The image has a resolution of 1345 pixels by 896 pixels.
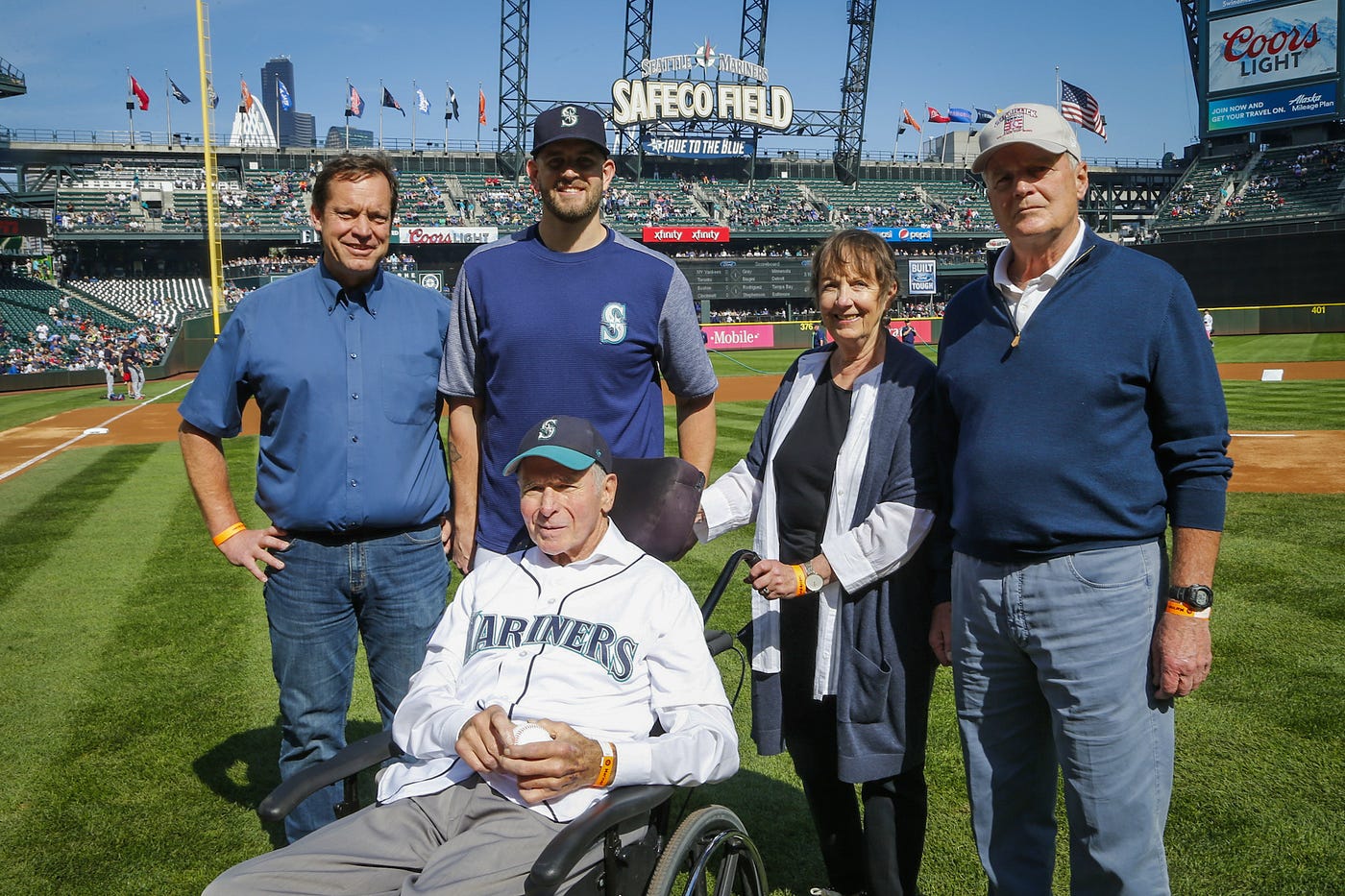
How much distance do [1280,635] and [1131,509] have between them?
4.38 m

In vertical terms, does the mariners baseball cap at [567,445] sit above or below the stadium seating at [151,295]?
below

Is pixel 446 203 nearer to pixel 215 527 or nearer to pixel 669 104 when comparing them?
pixel 669 104

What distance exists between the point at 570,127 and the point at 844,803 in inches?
97.1

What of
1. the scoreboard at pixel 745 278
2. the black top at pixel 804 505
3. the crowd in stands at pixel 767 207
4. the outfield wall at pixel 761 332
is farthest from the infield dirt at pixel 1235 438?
the crowd in stands at pixel 767 207

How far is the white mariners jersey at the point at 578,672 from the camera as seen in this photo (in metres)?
2.60

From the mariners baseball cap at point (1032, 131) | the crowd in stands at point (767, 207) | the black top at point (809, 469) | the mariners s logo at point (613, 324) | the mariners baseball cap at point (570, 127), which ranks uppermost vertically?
the crowd in stands at point (767, 207)

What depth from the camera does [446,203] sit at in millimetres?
53156

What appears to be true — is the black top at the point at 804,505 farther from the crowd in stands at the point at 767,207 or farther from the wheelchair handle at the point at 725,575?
the crowd in stands at the point at 767,207

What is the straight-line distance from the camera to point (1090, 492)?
240 cm

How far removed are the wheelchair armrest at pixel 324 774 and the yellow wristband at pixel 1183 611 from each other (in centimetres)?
215

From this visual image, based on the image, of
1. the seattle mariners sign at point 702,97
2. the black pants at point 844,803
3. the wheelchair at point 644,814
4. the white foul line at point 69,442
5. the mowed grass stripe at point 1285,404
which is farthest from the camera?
the seattle mariners sign at point 702,97

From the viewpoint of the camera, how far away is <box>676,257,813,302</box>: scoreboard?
4806 cm

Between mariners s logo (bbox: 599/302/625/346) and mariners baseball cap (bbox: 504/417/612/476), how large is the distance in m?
0.47

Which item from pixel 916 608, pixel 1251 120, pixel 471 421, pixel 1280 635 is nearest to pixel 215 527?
pixel 471 421
